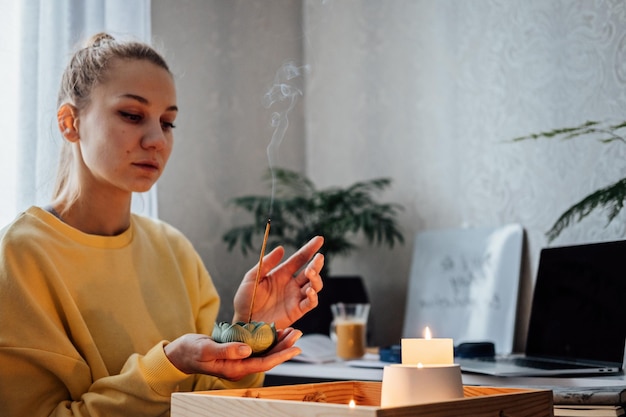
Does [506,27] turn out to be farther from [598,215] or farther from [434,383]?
[434,383]

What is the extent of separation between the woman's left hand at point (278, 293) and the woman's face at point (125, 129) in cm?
27

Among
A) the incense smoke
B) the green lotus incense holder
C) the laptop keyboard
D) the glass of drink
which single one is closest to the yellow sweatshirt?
the green lotus incense holder

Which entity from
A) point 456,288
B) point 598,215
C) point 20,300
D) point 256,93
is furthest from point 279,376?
point 256,93

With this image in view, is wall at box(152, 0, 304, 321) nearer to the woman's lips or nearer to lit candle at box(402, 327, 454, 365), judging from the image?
the woman's lips

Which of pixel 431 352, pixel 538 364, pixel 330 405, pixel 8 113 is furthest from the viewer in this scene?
pixel 8 113

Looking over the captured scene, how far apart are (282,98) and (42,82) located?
0.90 m

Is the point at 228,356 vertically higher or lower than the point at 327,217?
lower

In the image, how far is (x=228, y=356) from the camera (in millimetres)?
979

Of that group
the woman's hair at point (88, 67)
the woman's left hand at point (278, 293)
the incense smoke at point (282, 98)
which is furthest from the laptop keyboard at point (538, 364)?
the incense smoke at point (282, 98)

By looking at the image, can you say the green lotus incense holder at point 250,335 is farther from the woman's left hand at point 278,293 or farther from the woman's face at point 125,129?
the woman's face at point 125,129

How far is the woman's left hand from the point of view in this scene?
124 cm

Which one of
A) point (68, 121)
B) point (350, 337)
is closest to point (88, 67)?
point (68, 121)

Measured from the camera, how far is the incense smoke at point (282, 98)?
7.57ft

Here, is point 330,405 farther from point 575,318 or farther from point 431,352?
point 575,318
